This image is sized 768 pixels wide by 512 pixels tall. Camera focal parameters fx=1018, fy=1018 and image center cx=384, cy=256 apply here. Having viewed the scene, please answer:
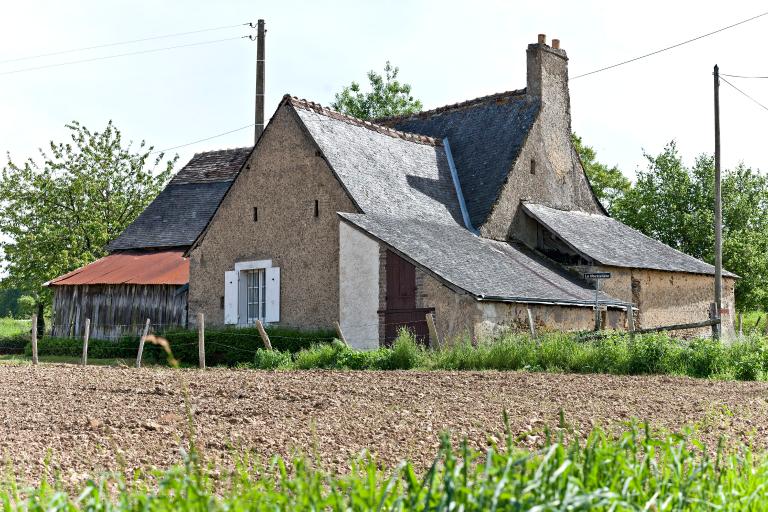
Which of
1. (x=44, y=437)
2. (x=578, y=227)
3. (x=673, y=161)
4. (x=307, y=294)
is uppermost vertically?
(x=673, y=161)

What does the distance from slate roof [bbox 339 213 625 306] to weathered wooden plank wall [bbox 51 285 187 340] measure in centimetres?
866

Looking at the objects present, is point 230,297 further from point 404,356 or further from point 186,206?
point 186,206

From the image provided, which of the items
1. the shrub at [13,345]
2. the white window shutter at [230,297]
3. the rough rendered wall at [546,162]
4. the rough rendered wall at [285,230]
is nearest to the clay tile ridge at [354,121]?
the rough rendered wall at [285,230]

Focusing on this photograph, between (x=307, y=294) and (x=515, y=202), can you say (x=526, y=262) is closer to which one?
(x=515, y=202)

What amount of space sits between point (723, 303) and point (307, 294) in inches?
524

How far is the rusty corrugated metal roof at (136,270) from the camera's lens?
100 feet

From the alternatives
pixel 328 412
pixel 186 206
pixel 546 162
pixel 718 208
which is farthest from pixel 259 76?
pixel 328 412

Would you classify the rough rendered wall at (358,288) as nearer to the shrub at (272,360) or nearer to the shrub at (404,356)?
the shrub at (272,360)

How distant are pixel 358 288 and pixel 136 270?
439 inches

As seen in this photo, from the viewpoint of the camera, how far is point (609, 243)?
28.7 meters

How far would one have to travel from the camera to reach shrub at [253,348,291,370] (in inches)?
816

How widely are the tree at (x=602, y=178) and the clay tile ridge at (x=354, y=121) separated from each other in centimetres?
1759

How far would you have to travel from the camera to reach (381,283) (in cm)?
2306

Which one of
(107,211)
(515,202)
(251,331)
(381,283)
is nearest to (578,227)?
(515,202)
